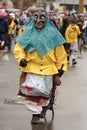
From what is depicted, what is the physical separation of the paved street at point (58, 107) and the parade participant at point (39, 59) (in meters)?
0.39

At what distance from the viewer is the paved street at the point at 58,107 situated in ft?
27.8

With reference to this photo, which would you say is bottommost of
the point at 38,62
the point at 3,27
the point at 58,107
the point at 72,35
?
the point at 3,27

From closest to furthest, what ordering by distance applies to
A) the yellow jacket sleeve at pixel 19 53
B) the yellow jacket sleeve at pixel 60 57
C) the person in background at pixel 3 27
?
the yellow jacket sleeve at pixel 19 53, the yellow jacket sleeve at pixel 60 57, the person in background at pixel 3 27

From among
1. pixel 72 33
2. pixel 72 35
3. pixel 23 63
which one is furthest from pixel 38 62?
pixel 72 33

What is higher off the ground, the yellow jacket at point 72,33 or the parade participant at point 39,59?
the parade participant at point 39,59

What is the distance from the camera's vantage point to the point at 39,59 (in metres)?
8.30

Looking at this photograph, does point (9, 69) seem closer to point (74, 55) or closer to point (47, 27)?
point (74, 55)

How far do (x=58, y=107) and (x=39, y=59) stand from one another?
2.01 meters

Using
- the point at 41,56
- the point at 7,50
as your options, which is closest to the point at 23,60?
the point at 41,56

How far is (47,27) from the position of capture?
8383mm

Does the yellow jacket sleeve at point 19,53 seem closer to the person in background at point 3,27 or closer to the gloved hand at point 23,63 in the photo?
the gloved hand at point 23,63

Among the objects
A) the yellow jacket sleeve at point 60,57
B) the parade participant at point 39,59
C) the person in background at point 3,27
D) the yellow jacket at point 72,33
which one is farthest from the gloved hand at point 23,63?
the person in background at point 3,27

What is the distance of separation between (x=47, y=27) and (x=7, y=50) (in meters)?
16.8

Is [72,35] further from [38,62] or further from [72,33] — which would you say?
[38,62]
